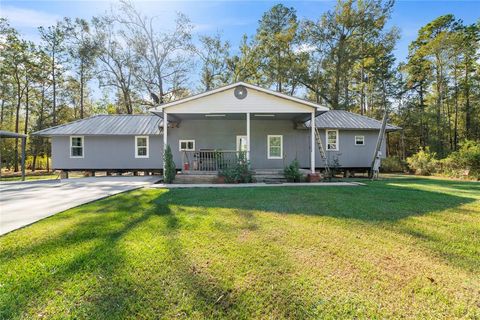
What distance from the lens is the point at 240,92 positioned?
10.3m

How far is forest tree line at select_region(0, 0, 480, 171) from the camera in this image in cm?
2131

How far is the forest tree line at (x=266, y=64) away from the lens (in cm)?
2131

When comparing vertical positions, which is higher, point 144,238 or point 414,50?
point 414,50

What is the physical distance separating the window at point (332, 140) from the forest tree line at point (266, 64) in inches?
388

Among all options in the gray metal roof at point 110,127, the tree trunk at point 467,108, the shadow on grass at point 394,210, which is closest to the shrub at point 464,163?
the shadow on grass at point 394,210

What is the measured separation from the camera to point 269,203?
5.74m

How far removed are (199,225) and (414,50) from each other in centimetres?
3016

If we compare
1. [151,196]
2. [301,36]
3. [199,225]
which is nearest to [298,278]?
[199,225]

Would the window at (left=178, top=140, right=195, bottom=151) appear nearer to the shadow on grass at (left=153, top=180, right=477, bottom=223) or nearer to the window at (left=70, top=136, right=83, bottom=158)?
the window at (left=70, top=136, right=83, bottom=158)

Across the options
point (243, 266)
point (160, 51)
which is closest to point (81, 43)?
point (160, 51)

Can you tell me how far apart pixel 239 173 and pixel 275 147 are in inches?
178

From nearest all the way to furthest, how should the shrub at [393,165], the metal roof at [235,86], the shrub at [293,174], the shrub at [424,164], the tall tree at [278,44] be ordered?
the metal roof at [235,86], the shrub at [293,174], the shrub at [424,164], the shrub at [393,165], the tall tree at [278,44]

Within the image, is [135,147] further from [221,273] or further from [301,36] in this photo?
[301,36]

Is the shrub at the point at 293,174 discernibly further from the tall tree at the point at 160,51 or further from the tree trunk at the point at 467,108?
the tree trunk at the point at 467,108
